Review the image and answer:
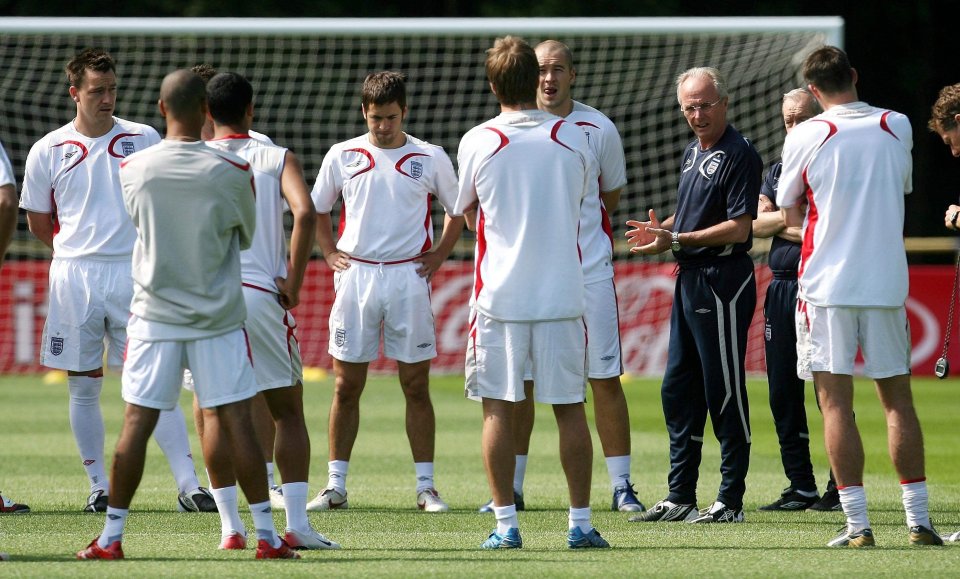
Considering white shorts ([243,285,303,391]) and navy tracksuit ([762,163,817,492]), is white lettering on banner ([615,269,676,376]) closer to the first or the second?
navy tracksuit ([762,163,817,492])

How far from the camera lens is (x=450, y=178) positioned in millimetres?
8242

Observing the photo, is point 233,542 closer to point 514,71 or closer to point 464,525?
point 464,525

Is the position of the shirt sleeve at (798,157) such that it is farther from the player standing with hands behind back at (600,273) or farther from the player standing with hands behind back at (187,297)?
the player standing with hands behind back at (187,297)

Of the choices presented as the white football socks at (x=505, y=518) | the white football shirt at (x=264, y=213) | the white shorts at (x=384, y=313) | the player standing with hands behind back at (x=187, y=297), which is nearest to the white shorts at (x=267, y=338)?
the white football shirt at (x=264, y=213)

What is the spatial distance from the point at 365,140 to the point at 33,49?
14599 mm

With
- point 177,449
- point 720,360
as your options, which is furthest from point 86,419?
point 720,360

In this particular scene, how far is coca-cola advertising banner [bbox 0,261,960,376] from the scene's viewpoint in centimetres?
1800

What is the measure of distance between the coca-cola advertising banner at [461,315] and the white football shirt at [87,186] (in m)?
9.99

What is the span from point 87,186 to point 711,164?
11.7 ft

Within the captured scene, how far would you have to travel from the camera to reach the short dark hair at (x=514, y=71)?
239 inches

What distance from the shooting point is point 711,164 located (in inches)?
Result: 293

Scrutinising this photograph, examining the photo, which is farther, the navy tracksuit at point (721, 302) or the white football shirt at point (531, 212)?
the navy tracksuit at point (721, 302)

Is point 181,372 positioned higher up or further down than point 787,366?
higher up

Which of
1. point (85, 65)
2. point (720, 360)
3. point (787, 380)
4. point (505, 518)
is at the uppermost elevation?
point (85, 65)
